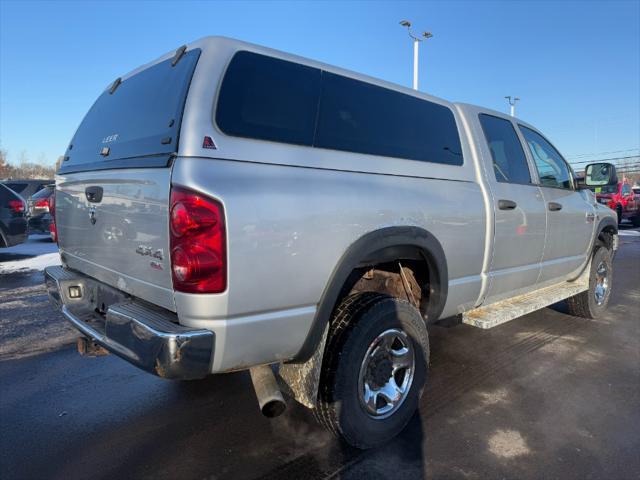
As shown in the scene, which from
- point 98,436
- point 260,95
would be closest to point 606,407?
point 260,95

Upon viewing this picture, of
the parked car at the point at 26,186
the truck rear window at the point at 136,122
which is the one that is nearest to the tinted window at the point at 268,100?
the truck rear window at the point at 136,122

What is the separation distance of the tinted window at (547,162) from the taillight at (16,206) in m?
8.51

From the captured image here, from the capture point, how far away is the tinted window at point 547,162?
4340 mm

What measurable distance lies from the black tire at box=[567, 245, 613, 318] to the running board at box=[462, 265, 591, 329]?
0.16 meters

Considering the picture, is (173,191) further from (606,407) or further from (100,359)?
(606,407)

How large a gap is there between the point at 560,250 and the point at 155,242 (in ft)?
12.8

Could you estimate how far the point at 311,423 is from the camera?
2.98 m

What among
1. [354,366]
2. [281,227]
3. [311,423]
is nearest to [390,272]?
[354,366]

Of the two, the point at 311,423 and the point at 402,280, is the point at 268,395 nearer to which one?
the point at 311,423

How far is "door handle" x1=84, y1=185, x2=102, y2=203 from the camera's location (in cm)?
262

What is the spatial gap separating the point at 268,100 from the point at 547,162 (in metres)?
3.34

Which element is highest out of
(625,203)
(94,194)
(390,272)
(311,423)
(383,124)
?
(383,124)

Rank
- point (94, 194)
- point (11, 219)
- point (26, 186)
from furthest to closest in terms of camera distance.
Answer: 1. point (26, 186)
2. point (11, 219)
3. point (94, 194)

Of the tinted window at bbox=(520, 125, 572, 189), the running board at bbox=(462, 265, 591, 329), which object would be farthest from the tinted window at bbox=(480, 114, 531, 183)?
the running board at bbox=(462, 265, 591, 329)
